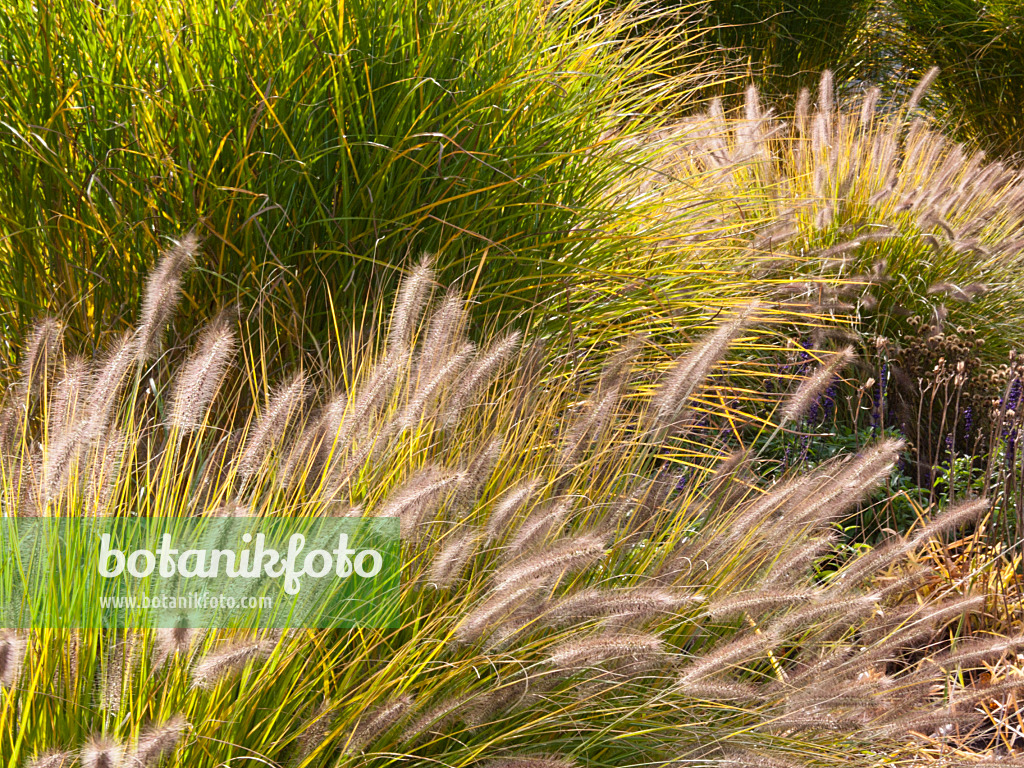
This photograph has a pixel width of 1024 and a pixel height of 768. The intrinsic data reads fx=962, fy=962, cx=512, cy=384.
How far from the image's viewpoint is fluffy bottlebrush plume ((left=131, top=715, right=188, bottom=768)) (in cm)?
100

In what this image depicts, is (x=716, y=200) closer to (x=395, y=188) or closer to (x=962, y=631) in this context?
(x=395, y=188)

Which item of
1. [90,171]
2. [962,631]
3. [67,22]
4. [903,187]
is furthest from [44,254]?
[903,187]

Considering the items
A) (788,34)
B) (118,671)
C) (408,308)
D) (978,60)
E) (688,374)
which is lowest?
(118,671)

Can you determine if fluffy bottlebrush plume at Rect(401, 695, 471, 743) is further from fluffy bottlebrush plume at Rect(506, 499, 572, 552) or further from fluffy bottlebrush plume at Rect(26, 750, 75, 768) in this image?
fluffy bottlebrush plume at Rect(26, 750, 75, 768)

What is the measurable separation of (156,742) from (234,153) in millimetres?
1590

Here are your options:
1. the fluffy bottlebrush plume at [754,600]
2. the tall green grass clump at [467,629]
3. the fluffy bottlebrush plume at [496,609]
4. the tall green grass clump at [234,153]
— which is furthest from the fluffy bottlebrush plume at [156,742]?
the tall green grass clump at [234,153]

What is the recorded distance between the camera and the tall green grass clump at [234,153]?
2236 millimetres

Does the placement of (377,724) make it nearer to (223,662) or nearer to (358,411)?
(223,662)

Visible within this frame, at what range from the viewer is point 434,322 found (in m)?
1.79

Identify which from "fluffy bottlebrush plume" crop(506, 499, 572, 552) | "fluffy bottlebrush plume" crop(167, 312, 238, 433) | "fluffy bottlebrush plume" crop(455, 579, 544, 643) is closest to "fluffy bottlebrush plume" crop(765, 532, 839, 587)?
"fluffy bottlebrush plume" crop(506, 499, 572, 552)

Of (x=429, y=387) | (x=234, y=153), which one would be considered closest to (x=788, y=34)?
(x=234, y=153)

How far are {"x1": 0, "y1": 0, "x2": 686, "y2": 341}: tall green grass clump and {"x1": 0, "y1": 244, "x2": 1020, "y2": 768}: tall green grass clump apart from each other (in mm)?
445

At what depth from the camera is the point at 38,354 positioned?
1771 millimetres

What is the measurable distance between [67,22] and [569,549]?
6.36 ft
